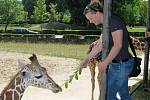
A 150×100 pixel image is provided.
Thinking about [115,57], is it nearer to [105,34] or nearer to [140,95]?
[105,34]

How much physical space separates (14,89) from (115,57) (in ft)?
3.69

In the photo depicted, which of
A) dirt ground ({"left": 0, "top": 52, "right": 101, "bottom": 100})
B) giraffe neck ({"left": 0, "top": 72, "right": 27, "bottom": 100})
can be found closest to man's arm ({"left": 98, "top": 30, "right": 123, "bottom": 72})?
giraffe neck ({"left": 0, "top": 72, "right": 27, "bottom": 100})

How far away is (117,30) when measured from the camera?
4.56 metres

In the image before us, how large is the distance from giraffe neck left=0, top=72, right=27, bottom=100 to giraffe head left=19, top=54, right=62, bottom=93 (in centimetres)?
4

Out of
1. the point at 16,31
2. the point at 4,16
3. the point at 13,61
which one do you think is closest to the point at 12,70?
the point at 13,61

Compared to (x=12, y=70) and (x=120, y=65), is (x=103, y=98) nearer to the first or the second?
(x=120, y=65)

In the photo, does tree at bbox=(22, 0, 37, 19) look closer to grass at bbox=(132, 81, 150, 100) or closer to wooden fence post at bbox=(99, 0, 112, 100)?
grass at bbox=(132, 81, 150, 100)

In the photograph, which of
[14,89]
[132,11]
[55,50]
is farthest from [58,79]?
[132,11]

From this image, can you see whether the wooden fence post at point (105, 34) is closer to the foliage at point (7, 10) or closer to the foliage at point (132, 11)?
the foliage at point (132, 11)

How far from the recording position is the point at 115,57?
15.9 feet

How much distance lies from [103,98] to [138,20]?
82.7 m

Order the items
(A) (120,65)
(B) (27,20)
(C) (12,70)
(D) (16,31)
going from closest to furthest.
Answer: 1. (A) (120,65)
2. (C) (12,70)
3. (D) (16,31)
4. (B) (27,20)

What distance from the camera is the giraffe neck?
480cm

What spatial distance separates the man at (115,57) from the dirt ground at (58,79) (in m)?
4.14
